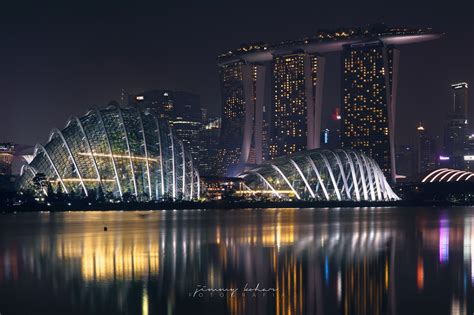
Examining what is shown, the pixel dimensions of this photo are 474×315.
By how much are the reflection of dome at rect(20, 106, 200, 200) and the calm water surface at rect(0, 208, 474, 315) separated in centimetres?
6247

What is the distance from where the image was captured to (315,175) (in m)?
165

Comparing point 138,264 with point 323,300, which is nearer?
point 323,300

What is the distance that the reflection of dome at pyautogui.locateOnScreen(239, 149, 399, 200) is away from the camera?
163500mm

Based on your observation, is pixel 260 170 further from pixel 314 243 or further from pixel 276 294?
pixel 276 294

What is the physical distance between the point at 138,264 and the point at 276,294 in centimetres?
1323

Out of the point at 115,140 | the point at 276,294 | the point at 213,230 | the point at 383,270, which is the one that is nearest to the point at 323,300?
the point at 276,294

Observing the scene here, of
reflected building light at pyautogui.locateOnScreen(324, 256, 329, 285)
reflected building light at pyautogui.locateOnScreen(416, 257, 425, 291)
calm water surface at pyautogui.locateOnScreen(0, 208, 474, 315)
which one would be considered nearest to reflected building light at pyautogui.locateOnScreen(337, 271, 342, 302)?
calm water surface at pyautogui.locateOnScreen(0, 208, 474, 315)

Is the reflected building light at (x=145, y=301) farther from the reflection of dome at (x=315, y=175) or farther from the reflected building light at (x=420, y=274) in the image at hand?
the reflection of dome at (x=315, y=175)

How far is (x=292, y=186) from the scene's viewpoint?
537 ft

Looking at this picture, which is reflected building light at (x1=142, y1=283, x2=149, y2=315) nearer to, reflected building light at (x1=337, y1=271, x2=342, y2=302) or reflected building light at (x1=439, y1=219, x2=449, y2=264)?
reflected building light at (x1=337, y1=271, x2=342, y2=302)

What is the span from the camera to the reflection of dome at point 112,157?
437 feet

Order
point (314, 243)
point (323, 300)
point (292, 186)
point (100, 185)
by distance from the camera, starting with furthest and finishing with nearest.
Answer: point (292, 186) → point (100, 185) → point (314, 243) → point (323, 300)

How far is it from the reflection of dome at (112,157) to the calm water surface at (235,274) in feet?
205

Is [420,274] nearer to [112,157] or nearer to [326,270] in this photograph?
[326,270]
